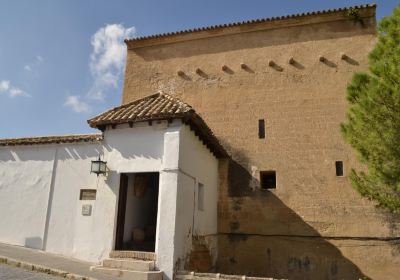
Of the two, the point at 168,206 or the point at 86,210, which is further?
the point at 86,210

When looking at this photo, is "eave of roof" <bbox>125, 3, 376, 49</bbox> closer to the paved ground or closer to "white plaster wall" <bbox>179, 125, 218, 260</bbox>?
"white plaster wall" <bbox>179, 125, 218, 260</bbox>

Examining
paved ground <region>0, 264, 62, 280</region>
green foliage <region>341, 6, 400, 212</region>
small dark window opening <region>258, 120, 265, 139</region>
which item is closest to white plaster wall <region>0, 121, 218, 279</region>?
paved ground <region>0, 264, 62, 280</region>

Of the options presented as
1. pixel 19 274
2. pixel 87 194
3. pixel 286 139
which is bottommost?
pixel 19 274

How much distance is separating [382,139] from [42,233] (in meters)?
8.46

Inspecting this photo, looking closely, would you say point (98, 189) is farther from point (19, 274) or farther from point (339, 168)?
point (339, 168)

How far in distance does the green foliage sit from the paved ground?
686 centimetres

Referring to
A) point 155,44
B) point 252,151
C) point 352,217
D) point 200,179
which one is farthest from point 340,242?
point 155,44

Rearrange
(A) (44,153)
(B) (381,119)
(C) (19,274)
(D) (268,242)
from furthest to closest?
(D) (268,242)
(A) (44,153)
(B) (381,119)
(C) (19,274)

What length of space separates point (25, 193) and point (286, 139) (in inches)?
323

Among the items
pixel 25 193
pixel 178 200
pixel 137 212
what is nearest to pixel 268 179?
pixel 137 212

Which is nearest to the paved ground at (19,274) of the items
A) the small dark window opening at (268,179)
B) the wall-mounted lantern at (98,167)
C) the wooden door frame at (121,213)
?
the wooden door frame at (121,213)

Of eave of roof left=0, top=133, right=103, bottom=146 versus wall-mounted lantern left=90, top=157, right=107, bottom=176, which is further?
eave of roof left=0, top=133, right=103, bottom=146

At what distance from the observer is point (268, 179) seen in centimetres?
1182

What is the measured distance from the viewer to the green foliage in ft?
22.8
